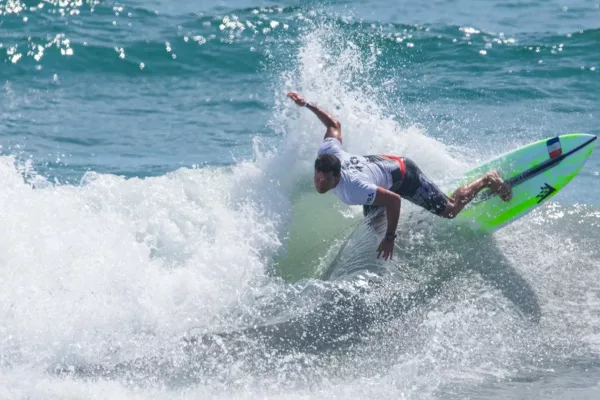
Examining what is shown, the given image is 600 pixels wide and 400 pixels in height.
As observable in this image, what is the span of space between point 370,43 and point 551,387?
1112 cm

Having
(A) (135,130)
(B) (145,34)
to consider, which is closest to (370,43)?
(B) (145,34)

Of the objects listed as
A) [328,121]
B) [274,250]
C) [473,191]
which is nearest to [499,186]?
[473,191]

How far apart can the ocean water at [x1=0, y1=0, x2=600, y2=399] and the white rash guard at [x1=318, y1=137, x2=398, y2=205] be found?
0.63 meters

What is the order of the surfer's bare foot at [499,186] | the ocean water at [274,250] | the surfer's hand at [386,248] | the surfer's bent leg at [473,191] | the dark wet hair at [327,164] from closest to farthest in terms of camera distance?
the ocean water at [274,250]
the dark wet hair at [327,164]
the surfer's hand at [386,248]
the surfer's bent leg at [473,191]
the surfer's bare foot at [499,186]

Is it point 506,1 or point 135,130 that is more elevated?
point 506,1

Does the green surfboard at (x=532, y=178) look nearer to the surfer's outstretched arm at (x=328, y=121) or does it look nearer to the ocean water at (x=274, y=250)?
the ocean water at (x=274, y=250)

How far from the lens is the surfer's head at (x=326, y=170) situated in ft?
21.2

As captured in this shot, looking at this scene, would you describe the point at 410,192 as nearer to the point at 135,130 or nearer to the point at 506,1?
the point at 135,130

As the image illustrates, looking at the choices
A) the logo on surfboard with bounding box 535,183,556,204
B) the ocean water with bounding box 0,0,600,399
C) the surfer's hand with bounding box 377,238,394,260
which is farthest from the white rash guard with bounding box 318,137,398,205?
the logo on surfboard with bounding box 535,183,556,204

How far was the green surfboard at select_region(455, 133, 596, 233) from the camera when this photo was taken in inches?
300

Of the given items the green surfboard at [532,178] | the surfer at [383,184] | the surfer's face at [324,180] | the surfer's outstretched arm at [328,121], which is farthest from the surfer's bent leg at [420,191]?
the surfer's face at [324,180]

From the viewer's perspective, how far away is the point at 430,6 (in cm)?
1805

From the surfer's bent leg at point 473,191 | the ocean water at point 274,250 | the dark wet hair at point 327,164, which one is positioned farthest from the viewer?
the surfer's bent leg at point 473,191

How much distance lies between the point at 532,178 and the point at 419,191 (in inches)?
45.4
